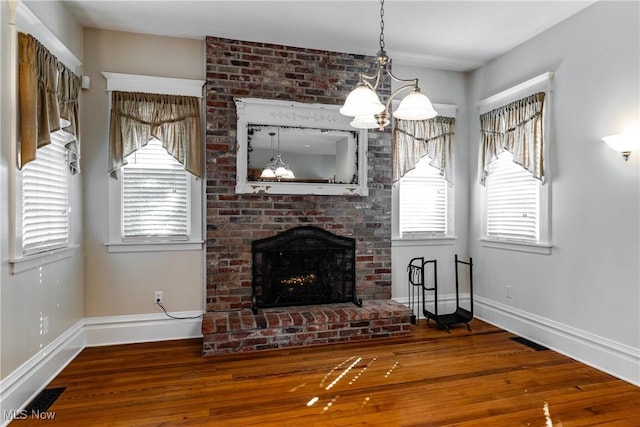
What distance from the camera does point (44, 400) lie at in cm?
252

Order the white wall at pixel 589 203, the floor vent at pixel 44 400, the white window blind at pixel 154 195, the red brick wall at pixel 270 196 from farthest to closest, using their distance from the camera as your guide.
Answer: the red brick wall at pixel 270 196 < the white window blind at pixel 154 195 < the white wall at pixel 589 203 < the floor vent at pixel 44 400

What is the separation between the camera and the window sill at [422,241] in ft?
14.3

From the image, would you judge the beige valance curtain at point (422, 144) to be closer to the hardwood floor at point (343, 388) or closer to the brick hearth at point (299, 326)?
the brick hearth at point (299, 326)

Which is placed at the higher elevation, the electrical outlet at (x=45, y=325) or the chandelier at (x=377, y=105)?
the chandelier at (x=377, y=105)

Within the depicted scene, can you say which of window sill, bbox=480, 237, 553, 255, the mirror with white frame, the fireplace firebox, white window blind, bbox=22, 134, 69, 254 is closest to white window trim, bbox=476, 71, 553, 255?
window sill, bbox=480, 237, 553, 255

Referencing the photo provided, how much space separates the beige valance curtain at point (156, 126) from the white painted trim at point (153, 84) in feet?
0.20

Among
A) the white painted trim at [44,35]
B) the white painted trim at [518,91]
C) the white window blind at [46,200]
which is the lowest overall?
the white window blind at [46,200]

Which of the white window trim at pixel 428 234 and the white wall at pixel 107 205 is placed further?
the white window trim at pixel 428 234

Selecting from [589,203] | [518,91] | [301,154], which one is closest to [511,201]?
[589,203]

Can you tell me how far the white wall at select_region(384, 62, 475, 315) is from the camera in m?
4.37

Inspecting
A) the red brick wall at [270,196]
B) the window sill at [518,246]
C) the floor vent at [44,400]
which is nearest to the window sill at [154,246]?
the red brick wall at [270,196]

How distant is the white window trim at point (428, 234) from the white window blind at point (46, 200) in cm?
317

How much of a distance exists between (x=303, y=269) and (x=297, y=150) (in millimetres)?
1245

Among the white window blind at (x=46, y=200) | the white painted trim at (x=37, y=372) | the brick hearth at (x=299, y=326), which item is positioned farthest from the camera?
the brick hearth at (x=299, y=326)
